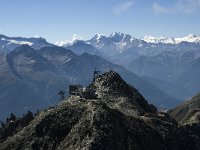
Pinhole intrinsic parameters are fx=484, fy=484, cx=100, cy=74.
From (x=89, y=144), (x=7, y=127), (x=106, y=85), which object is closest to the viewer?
(x=89, y=144)

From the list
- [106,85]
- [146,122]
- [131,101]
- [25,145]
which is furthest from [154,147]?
[106,85]

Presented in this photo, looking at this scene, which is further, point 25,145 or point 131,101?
point 131,101

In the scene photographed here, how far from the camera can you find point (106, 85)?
137 metres

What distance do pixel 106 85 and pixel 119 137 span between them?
5101cm

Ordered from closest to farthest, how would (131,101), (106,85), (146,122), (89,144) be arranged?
(89,144) → (146,122) → (131,101) → (106,85)

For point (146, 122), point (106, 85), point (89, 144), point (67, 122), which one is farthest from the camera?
point (106, 85)

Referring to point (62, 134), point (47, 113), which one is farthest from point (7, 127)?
point (62, 134)

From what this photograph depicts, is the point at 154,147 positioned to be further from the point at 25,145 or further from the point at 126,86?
the point at 126,86

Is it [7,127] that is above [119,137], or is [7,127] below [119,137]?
below

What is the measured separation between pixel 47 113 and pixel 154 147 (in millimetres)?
22272

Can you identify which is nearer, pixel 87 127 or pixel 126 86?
pixel 87 127

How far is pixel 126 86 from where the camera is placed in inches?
5477

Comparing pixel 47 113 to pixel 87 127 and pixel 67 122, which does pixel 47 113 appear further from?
pixel 87 127

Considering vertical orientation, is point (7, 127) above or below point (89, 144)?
below
